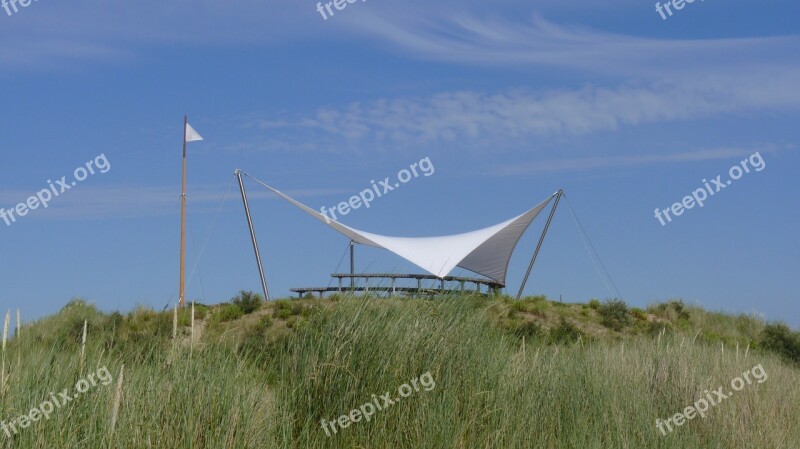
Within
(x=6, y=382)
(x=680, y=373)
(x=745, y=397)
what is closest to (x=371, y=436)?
(x=6, y=382)

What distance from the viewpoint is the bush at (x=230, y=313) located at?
19.3 m

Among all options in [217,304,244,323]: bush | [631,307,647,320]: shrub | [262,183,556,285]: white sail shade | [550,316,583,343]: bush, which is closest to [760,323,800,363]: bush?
[631,307,647,320]: shrub

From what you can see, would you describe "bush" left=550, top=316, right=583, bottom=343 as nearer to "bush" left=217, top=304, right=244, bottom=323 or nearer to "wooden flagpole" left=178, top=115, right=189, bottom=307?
"bush" left=217, top=304, right=244, bottom=323

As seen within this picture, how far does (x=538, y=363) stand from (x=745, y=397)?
3.06m

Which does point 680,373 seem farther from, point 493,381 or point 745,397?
point 493,381

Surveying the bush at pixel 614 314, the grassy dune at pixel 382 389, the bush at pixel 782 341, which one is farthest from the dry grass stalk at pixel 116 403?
the bush at pixel 614 314

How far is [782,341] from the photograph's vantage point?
1872 cm

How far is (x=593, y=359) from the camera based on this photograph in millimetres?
8773

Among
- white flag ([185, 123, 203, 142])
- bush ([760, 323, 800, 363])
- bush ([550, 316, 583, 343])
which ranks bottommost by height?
bush ([760, 323, 800, 363])

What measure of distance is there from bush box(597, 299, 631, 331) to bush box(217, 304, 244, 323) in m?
9.55

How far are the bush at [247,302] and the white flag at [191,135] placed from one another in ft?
16.0

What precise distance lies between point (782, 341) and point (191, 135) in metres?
16.3

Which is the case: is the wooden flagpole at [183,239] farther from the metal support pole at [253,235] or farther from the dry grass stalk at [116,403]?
the dry grass stalk at [116,403]

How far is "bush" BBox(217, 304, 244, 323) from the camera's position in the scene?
19.3 meters
